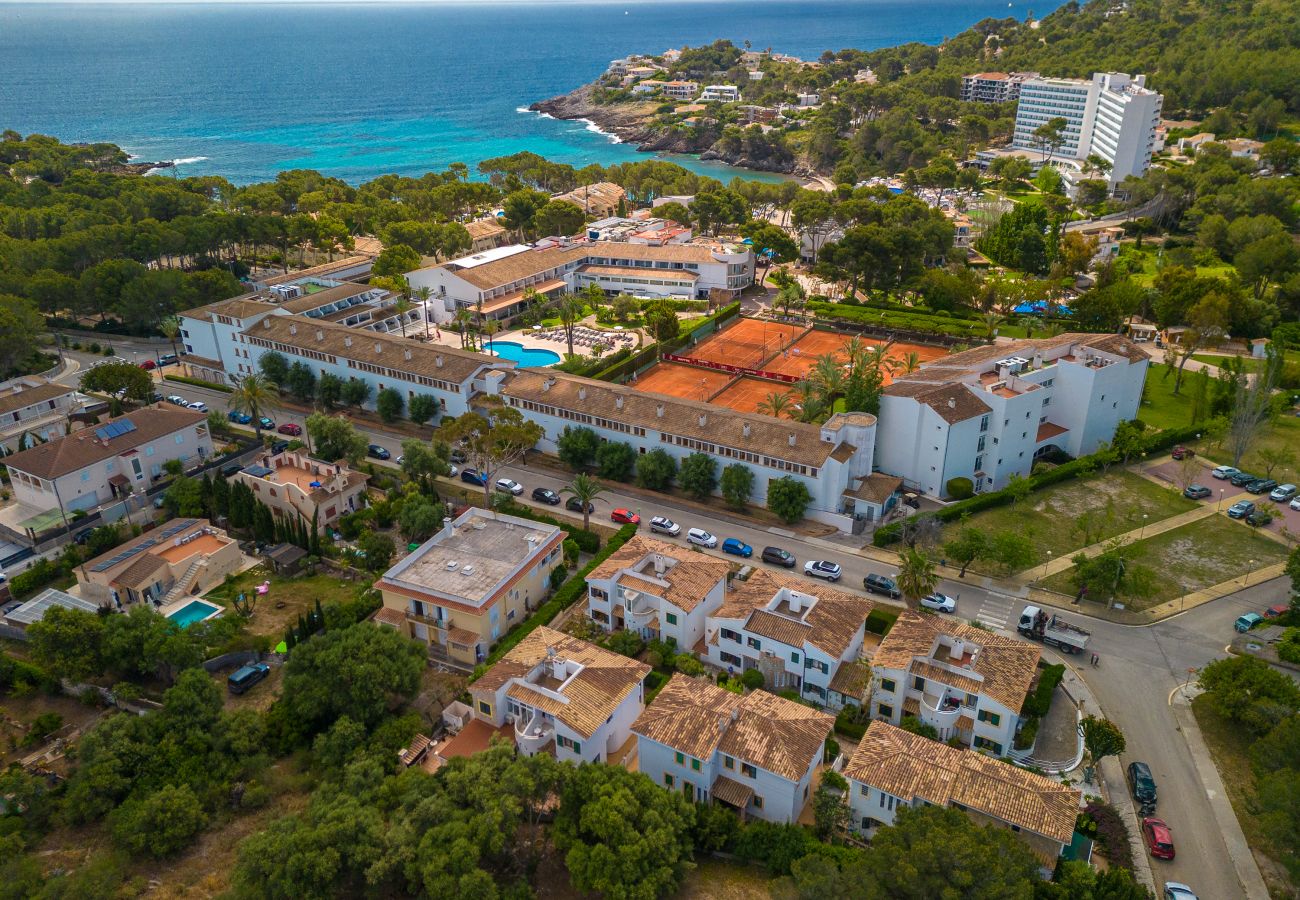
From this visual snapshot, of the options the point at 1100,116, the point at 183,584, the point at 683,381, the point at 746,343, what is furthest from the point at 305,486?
the point at 1100,116

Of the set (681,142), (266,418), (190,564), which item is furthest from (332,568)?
(681,142)

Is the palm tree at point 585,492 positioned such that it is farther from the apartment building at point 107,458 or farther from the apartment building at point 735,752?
the apartment building at point 107,458

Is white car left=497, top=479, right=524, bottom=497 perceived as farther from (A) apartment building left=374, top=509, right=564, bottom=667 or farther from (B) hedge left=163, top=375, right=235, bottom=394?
(B) hedge left=163, top=375, right=235, bottom=394

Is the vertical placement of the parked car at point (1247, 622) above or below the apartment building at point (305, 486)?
below

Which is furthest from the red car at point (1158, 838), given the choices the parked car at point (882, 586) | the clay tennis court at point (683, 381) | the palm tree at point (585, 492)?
the clay tennis court at point (683, 381)

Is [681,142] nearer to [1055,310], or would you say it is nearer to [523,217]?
[523,217]

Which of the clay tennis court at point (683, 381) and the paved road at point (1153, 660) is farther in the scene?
the clay tennis court at point (683, 381)

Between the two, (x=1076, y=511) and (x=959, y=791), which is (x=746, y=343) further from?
(x=959, y=791)
